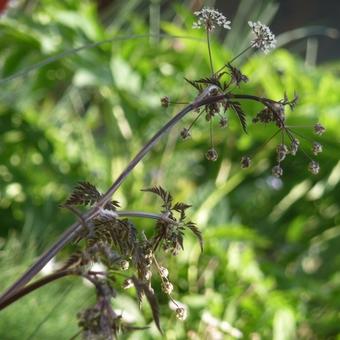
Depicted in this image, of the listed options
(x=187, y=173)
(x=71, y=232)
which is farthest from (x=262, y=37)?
(x=187, y=173)

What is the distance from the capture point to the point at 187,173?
201 cm

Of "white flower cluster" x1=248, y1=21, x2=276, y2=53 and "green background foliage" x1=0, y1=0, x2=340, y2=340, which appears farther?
"green background foliage" x1=0, y1=0, x2=340, y2=340

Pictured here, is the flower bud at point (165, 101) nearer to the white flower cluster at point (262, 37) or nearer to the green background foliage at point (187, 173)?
the white flower cluster at point (262, 37)

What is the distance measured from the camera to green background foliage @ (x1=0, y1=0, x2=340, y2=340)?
1.53 meters

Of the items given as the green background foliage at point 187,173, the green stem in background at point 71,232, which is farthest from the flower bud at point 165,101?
the green background foliage at point 187,173

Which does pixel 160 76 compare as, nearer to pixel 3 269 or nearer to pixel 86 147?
pixel 86 147

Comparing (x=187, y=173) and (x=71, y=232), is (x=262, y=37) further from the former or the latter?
(x=187, y=173)

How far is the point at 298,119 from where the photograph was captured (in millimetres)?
1626

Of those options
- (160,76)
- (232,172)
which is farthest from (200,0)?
(232,172)

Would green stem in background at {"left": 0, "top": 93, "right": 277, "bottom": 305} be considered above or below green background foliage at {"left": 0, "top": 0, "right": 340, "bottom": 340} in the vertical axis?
below

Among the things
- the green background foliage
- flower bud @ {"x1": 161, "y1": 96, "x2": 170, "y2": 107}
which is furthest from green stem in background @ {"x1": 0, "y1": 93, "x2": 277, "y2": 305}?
the green background foliage

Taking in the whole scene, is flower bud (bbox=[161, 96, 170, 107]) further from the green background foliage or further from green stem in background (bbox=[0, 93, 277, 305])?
the green background foliage

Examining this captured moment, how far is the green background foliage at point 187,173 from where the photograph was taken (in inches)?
60.1

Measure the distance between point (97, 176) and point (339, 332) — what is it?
0.63 metres
